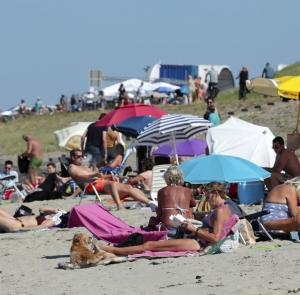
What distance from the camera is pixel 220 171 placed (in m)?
13.6

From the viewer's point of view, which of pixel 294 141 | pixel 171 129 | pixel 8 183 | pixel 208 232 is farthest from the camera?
pixel 8 183

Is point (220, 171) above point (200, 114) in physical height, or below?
above

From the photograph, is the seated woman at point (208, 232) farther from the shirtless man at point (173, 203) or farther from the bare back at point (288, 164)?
the bare back at point (288, 164)

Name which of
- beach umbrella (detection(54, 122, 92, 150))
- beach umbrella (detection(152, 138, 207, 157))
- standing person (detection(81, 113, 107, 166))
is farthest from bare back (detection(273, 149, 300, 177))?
beach umbrella (detection(54, 122, 92, 150))

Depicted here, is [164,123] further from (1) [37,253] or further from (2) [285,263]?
(2) [285,263]

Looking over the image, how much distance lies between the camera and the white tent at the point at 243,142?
1736cm

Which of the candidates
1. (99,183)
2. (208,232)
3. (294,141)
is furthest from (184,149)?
(208,232)

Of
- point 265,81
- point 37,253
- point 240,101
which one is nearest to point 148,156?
point 265,81

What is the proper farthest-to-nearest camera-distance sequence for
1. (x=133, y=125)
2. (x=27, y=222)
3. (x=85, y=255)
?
(x=133, y=125) → (x=27, y=222) → (x=85, y=255)

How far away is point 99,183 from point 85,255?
5.73 m

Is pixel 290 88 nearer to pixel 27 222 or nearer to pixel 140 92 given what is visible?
pixel 27 222

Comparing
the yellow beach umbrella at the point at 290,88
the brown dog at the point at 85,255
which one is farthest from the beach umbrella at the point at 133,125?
the brown dog at the point at 85,255

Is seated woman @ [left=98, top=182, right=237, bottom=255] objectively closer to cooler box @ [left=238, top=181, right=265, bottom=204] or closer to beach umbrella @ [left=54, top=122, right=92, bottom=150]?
cooler box @ [left=238, top=181, right=265, bottom=204]

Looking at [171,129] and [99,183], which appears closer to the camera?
[99,183]
